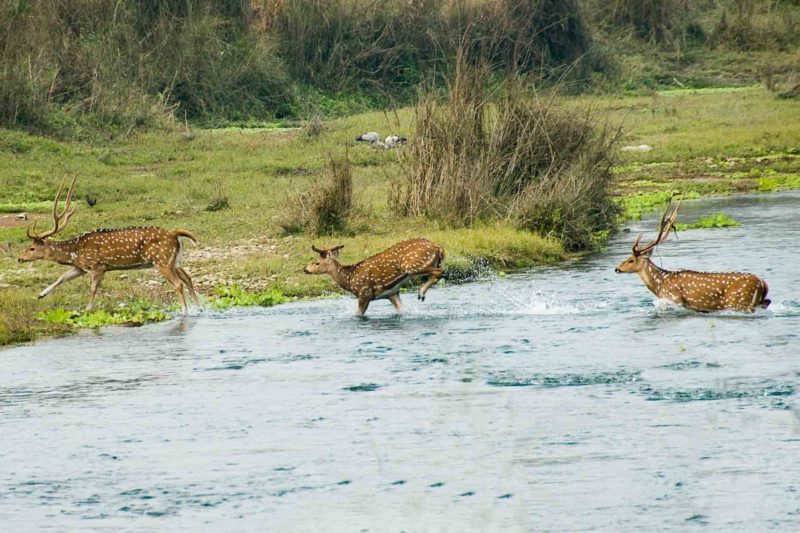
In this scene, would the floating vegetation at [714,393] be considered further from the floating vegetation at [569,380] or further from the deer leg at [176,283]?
the deer leg at [176,283]

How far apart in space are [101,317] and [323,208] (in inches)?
214

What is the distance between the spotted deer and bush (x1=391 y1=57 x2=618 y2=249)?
15.1 ft

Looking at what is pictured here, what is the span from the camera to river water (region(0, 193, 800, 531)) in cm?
965

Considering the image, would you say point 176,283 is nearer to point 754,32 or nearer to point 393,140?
point 393,140

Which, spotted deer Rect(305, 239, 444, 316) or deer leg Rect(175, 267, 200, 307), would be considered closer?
spotted deer Rect(305, 239, 444, 316)

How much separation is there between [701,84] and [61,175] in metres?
22.7

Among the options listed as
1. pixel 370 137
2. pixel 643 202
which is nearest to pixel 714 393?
pixel 643 202

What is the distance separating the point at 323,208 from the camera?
20969 mm

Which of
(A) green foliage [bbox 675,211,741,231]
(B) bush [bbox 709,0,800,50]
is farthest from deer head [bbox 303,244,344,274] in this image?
(B) bush [bbox 709,0,800,50]

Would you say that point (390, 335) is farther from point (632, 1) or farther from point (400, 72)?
point (632, 1)

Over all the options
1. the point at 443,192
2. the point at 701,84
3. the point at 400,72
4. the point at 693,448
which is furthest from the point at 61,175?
the point at 701,84

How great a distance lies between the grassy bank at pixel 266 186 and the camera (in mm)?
18188

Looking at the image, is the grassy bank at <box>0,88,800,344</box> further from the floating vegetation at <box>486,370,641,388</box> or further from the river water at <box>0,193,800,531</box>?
the floating vegetation at <box>486,370,641,388</box>

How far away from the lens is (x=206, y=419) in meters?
12.1
